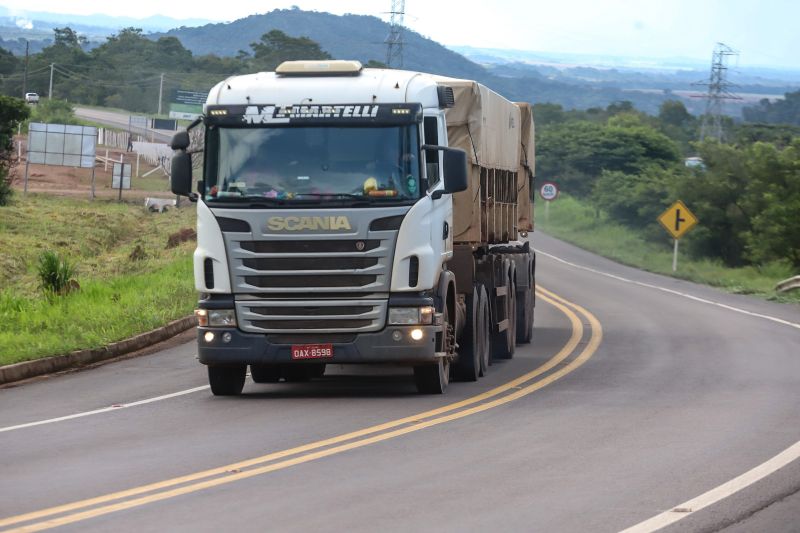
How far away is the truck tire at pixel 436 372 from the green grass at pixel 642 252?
2281 centimetres

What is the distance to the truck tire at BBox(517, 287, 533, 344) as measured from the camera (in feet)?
77.3

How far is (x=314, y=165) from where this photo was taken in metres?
14.6

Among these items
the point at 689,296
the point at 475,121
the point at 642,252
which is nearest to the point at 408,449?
the point at 475,121

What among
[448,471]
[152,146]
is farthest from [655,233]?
[448,471]

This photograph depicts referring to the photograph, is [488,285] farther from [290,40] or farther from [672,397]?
[290,40]

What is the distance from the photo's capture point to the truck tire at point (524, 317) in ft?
77.3

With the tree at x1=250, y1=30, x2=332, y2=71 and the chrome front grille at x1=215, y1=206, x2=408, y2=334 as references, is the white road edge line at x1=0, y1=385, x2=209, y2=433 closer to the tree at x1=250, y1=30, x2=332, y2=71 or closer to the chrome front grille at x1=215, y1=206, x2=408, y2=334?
the chrome front grille at x1=215, y1=206, x2=408, y2=334

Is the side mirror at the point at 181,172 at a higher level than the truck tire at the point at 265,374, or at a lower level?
higher

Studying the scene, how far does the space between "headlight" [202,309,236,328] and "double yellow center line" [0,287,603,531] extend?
92.2 inches

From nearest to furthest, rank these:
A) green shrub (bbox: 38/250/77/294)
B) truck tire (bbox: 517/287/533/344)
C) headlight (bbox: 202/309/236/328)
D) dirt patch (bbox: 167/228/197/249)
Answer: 1. headlight (bbox: 202/309/236/328)
2. truck tire (bbox: 517/287/533/344)
3. green shrub (bbox: 38/250/77/294)
4. dirt patch (bbox: 167/228/197/249)

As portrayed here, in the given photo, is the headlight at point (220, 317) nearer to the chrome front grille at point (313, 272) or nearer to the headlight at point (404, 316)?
the chrome front grille at point (313, 272)

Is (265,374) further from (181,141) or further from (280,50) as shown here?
(280,50)

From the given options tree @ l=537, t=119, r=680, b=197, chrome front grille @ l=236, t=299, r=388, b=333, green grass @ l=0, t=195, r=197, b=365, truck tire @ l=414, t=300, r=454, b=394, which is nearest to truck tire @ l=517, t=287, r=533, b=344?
green grass @ l=0, t=195, r=197, b=365

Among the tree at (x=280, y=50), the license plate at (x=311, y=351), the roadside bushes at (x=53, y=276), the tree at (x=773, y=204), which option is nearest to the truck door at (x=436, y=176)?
the license plate at (x=311, y=351)
